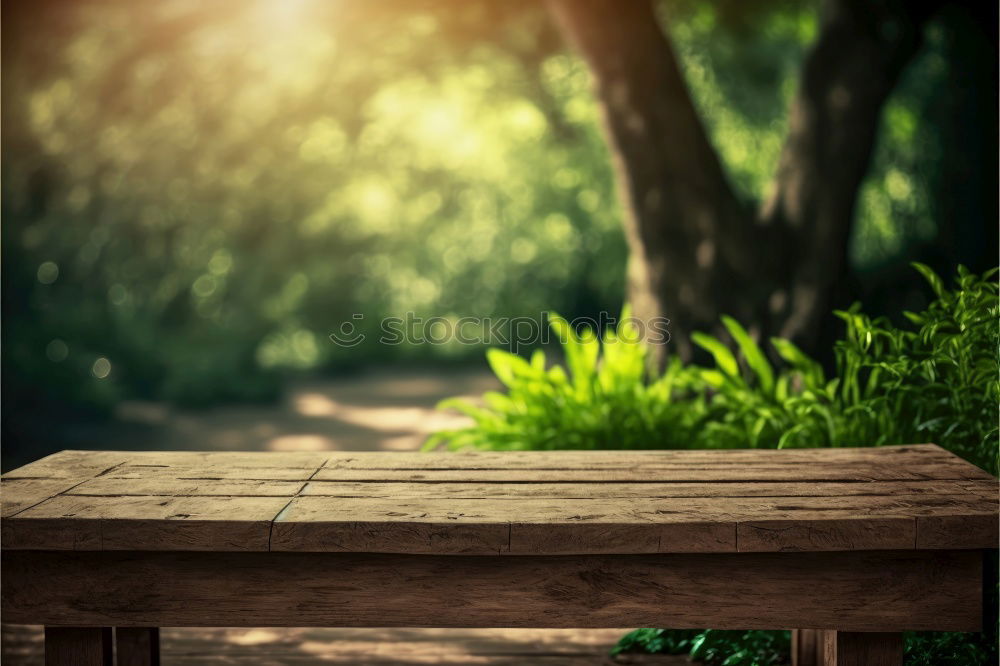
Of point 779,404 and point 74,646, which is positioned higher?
point 779,404

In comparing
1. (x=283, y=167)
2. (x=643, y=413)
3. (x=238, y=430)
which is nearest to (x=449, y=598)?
(x=643, y=413)

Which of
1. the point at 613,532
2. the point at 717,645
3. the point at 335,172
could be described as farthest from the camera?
the point at 335,172

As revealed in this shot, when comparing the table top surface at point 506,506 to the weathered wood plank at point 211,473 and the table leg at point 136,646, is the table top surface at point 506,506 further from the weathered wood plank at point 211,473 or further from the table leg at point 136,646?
the table leg at point 136,646

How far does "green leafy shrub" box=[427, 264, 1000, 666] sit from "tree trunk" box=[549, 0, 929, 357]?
12.4 inches

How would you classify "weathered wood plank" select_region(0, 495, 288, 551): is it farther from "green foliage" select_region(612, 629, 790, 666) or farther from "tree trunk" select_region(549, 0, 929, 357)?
Result: "tree trunk" select_region(549, 0, 929, 357)

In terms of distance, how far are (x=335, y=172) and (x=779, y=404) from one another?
9529 mm

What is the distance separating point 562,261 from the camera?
12.6 meters

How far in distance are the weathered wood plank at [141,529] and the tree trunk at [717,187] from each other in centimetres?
322

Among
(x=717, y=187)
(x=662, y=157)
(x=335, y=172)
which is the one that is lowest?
(x=717, y=187)

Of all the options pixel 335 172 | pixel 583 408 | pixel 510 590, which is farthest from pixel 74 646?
pixel 335 172

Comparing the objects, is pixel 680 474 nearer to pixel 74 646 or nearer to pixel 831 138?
pixel 74 646

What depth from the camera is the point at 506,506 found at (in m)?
1.95

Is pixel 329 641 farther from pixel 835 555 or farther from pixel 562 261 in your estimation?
pixel 562 261

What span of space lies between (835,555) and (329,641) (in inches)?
71.5
